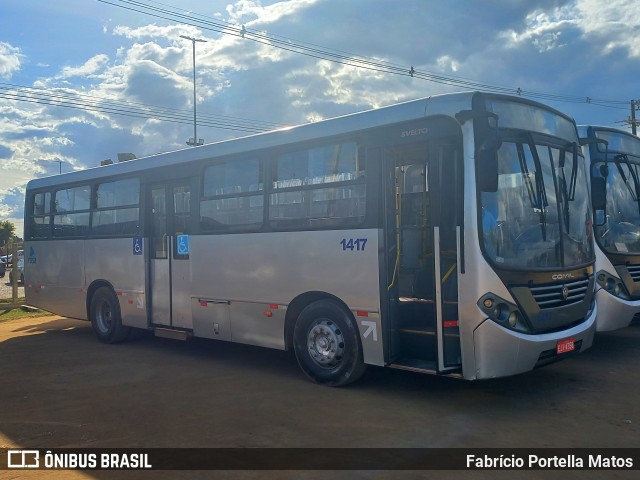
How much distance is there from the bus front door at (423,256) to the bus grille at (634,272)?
4416 mm

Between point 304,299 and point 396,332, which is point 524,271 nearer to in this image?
point 396,332

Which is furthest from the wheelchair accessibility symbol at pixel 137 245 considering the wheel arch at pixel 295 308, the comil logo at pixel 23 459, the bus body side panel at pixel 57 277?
the comil logo at pixel 23 459

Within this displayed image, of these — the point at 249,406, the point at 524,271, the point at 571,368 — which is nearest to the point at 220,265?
the point at 249,406

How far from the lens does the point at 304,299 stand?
7.71 meters

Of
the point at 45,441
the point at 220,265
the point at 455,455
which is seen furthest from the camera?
the point at 220,265

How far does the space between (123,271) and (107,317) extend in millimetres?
1220

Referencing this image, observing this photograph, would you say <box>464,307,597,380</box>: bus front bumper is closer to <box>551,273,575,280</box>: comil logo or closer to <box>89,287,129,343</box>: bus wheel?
<box>551,273,575,280</box>: comil logo

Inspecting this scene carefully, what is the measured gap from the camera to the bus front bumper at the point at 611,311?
29.1ft

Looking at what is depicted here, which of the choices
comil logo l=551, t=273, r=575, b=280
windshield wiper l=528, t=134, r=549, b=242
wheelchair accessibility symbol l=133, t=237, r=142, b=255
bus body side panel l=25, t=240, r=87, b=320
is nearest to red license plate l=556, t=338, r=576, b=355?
comil logo l=551, t=273, r=575, b=280

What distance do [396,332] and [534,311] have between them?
1.53m

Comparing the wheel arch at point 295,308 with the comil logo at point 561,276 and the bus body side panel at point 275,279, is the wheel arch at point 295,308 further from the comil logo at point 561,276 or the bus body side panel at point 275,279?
the comil logo at point 561,276

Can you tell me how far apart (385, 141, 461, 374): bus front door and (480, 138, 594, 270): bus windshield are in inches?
17.6

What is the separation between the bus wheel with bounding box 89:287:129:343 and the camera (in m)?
11.0

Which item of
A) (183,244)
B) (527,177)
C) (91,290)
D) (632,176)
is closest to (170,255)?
(183,244)
